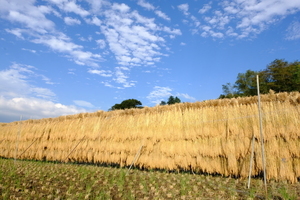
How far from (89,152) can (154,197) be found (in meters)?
5.85

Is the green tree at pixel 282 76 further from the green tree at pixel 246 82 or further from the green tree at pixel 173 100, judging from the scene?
the green tree at pixel 173 100

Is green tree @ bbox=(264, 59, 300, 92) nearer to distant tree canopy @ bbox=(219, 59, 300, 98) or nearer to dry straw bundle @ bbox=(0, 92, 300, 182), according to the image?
distant tree canopy @ bbox=(219, 59, 300, 98)

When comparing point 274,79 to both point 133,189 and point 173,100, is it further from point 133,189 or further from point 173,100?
point 133,189

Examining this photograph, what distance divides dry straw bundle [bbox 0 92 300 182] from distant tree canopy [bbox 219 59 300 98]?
3079 cm

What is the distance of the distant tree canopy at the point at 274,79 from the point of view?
35.4m

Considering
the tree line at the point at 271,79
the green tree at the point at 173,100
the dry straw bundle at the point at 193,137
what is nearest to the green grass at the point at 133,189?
the dry straw bundle at the point at 193,137

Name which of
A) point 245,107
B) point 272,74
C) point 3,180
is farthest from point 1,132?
point 272,74

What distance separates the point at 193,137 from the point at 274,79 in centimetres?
3856

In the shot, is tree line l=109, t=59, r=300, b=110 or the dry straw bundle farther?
tree line l=109, t=59, r=300, b=110

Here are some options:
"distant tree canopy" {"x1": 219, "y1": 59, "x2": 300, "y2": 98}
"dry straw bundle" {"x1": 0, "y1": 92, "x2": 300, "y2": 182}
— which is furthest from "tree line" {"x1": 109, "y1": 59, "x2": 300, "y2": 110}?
"dry straw bundle" {"x1": 0, "y1": 92, "x2": 300, "y2": 182}

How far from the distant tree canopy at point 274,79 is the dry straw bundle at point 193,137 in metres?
30.8

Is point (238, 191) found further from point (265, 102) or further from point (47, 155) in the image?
point (47, 155)

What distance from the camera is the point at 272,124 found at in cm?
647

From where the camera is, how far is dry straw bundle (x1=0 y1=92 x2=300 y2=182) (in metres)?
6.30
